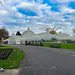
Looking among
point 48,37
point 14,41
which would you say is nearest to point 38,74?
point 48,37

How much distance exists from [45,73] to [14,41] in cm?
5365

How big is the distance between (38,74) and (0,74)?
1768mm

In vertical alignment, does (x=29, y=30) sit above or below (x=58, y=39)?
above

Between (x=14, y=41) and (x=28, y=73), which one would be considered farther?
(x=14, y=41)

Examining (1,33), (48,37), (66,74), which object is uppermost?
(1,33)

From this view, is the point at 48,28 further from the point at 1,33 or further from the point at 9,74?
the point at 9,74

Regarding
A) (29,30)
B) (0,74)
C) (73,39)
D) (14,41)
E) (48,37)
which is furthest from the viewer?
(29,30)

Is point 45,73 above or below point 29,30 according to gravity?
below

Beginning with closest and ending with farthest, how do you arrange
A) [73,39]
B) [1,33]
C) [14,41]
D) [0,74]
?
[0,74], [73,39], [14,41], [1,33]

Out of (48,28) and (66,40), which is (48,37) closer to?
(66,40)

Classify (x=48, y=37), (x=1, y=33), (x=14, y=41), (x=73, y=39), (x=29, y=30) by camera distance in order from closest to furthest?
(x=48, y=37) < (x=73, y=39) < (x=14, y=41) < (x=29, y=30) < (x=1, y=33)

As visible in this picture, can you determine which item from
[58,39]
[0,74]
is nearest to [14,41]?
[58,39]

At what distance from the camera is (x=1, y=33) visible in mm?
94500

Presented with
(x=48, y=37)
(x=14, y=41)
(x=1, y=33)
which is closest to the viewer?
(x=48, y=37)
